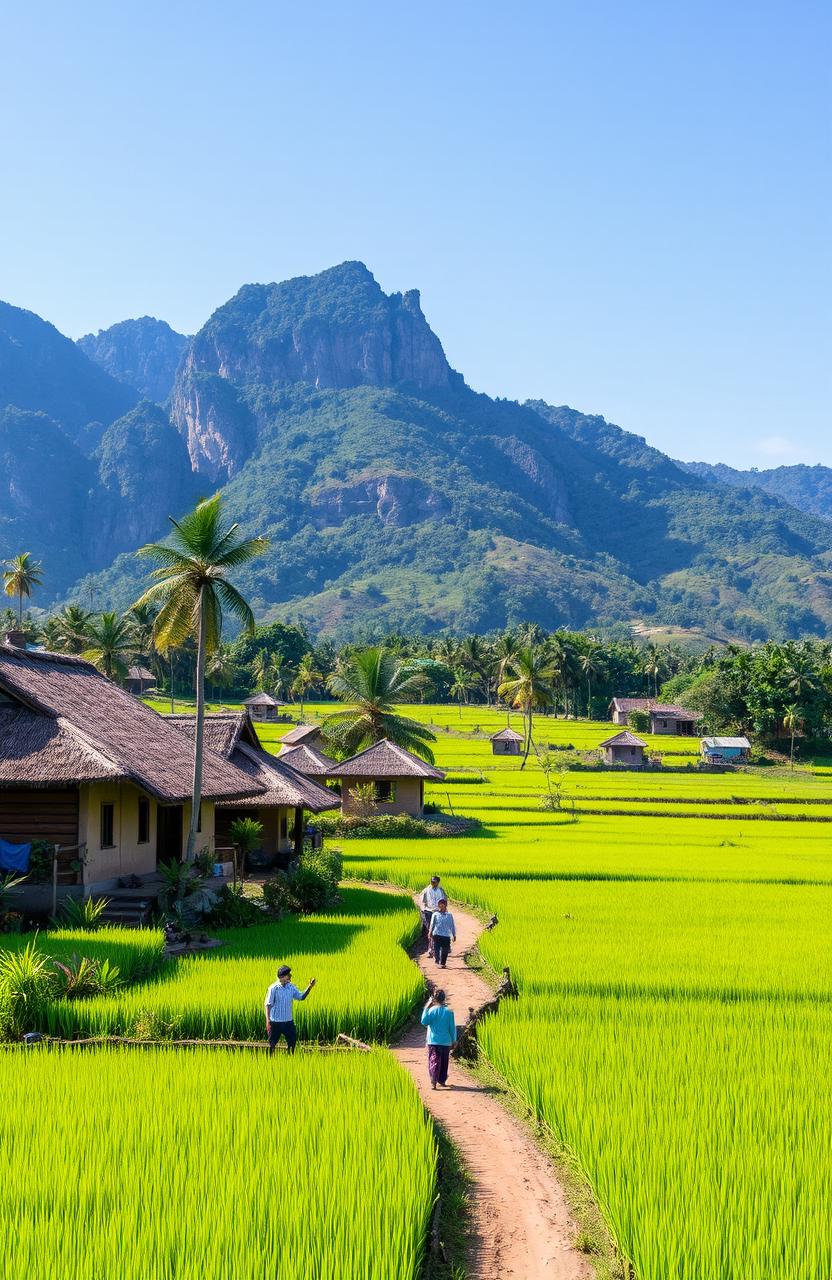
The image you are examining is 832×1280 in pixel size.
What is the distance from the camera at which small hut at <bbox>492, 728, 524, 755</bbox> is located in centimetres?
8300

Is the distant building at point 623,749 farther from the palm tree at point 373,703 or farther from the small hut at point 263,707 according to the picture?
the small hut at point 263,707

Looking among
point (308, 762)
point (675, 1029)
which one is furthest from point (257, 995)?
point (308, 762)

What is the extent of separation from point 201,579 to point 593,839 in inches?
844

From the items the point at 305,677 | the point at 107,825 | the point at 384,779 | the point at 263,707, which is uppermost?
the point at 305,677

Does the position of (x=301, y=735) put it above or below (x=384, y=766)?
above

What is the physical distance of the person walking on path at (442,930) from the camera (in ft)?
57.7

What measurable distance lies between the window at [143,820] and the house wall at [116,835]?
0.44ft

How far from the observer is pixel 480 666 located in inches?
5330

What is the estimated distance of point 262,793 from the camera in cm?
2897

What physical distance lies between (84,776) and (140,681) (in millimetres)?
87145

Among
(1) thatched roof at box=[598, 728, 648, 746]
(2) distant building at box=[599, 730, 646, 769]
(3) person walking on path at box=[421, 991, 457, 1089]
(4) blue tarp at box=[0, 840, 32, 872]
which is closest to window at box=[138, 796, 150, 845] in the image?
(4) blue tarp at box=[0, 840, 32, 872]

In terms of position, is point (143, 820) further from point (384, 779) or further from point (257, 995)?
point (384, 779)

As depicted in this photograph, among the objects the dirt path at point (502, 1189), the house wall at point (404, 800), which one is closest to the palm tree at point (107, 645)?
the house wall at point (404, 800)

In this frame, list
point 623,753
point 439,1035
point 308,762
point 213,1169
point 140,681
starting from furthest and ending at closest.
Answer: point 140,681
point 623,753
point 308,762
point 439,1035
point 213,1169
